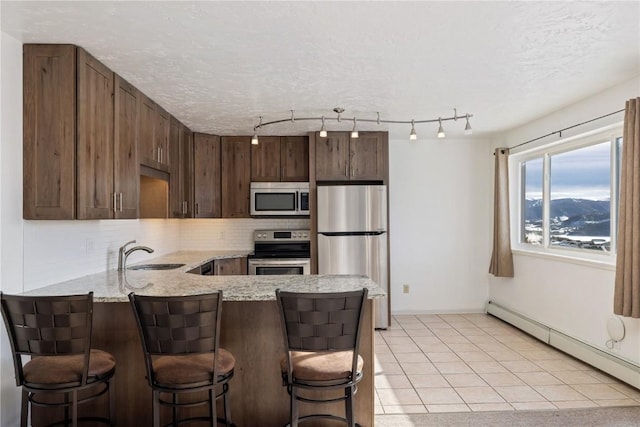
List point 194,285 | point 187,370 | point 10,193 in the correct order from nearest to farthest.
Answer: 1. point 187,370
2. point 10,193
3. point 194,285

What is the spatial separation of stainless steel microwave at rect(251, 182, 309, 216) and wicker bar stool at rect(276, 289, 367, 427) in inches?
123

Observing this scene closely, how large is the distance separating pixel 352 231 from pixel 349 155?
0.92 metres

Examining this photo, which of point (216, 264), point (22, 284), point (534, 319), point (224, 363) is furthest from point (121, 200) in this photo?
point (534, 319)

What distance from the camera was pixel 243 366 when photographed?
96.5 inches

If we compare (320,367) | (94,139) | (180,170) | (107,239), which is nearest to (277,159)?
(180,170)

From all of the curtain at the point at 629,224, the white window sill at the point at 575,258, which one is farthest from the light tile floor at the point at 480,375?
the white window sill at the point at 575,258

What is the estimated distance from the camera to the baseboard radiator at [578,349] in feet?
10.4

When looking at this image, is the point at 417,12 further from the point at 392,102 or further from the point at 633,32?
the point at 392,102

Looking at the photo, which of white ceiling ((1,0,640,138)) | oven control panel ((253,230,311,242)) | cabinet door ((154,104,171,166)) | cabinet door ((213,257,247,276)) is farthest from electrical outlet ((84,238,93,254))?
oven control panel ((253,230,311,242))

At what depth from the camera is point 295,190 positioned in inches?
199

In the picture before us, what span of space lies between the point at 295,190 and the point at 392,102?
186 cm

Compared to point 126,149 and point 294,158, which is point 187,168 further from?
point 126,149

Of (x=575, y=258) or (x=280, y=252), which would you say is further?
(x=280, y=252)

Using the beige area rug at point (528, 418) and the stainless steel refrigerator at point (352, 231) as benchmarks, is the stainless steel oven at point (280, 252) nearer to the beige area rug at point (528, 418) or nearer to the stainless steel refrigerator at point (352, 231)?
the stainless steel refrigerator at point (352, 231)
